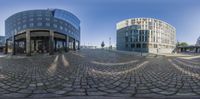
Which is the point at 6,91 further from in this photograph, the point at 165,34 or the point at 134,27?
the point at 165,34

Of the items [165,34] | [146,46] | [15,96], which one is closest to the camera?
[15,96]

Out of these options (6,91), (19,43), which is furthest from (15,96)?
(19,43)

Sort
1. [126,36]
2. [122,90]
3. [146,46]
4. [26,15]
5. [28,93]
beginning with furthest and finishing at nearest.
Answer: [126,36] < [146,46] < [26,15] < [122,90] < [28,93]

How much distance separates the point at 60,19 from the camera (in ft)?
127

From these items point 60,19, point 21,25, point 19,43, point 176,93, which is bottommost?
point 176,93

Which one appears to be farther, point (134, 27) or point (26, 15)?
point (134, 27)

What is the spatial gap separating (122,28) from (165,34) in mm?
21048

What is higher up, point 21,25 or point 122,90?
point 21,25

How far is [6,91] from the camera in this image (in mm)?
4957

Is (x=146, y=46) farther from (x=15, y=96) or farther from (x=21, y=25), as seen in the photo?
(x=15, y=96)

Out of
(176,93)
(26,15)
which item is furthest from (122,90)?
(26,15)

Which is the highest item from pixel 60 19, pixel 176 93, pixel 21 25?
pixel 60 19

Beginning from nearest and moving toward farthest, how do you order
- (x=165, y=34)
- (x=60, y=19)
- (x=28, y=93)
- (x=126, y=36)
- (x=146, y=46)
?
(x=28, y=93) → (x=60, y=19) → (x=146, y=46) → (x=126, y=36) → (x=165, y=34)

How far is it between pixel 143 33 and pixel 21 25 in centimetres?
4691
